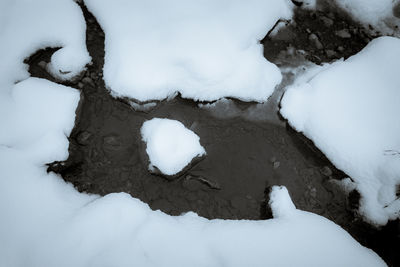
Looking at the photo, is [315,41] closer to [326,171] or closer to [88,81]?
[326,171]

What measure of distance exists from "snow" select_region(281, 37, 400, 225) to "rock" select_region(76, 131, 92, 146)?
1.84 m

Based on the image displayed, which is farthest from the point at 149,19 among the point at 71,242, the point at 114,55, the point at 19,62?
the point at 71,242

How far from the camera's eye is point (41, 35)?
110 inches

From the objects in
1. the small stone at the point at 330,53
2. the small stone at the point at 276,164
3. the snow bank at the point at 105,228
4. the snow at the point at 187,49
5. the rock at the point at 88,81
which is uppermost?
the small stone at the point at 330,53

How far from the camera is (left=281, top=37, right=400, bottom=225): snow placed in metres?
2.57

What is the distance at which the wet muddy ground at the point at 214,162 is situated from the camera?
2.57m

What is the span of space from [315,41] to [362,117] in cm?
108

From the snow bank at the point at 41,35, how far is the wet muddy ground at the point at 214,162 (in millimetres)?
110

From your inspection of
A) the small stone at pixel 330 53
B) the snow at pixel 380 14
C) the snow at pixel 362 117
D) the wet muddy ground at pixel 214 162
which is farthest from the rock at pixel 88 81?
the snow at pixel 380 14

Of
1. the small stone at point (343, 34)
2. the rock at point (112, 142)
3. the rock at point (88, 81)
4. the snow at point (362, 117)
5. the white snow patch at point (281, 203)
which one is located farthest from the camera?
the small stone at point (343, 34)

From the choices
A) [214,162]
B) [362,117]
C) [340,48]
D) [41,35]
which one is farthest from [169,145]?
[340,48]

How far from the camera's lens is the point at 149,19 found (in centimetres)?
293

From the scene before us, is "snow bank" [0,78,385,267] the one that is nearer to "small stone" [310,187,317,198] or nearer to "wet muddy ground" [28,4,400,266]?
"wet muddy ground" [28,4,400,266]

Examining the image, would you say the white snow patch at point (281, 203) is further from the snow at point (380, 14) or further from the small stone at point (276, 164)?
the snow at point (380, 14)
